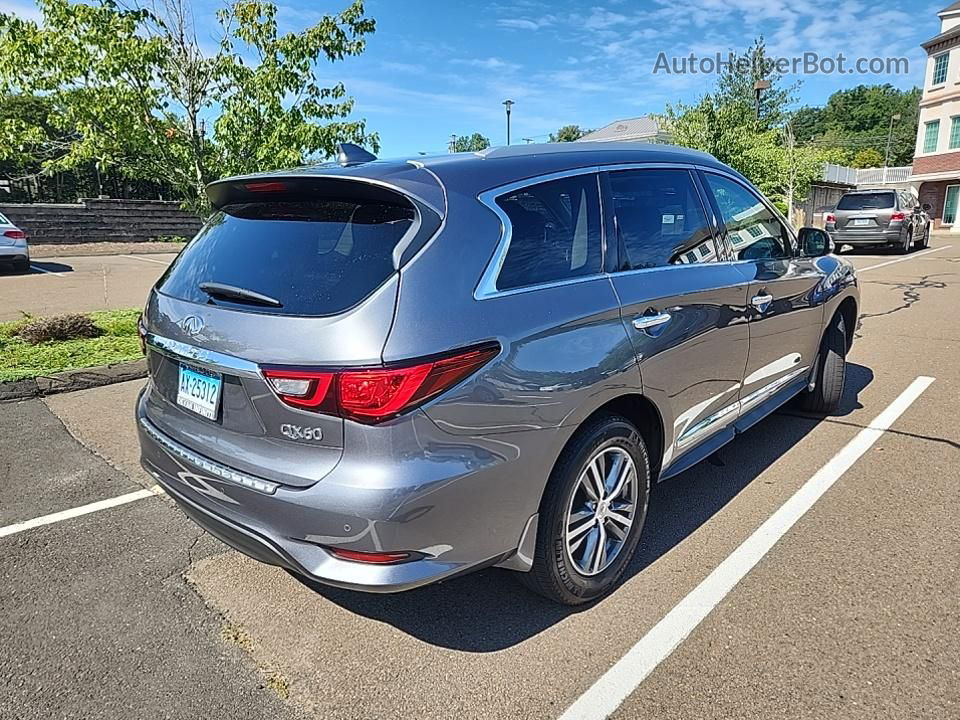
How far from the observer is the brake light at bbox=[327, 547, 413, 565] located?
2.16m

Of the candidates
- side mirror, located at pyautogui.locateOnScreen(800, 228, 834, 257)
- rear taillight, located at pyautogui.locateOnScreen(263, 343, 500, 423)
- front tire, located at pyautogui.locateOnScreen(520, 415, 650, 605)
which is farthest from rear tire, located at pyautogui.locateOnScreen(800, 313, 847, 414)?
rear taillight, located at pyautogui.locateOnScreen(263, 343, 500, 423)

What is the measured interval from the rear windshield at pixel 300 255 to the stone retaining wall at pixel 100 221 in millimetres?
19849

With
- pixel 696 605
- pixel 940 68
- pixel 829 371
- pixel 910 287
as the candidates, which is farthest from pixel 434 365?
pixel 940 68

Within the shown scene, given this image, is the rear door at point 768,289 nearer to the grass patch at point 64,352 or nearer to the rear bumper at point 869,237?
the grass patch at point 64,352

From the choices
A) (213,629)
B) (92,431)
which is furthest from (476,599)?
(92,431)

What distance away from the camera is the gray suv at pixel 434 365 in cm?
213

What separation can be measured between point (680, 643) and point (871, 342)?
6.52m

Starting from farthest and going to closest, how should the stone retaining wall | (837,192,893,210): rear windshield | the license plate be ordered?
the stone retaining wall
(837,192,893,210): rear windshield
the license plate

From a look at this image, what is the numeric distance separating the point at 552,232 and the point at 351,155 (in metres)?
1.00

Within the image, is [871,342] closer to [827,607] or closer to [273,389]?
[827,607]

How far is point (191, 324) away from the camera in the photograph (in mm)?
2527

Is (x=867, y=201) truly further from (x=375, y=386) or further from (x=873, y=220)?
(x=375, y=386)

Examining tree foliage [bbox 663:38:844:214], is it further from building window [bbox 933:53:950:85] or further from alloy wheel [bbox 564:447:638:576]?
alloy wheel [bbox 564:447:638:576]

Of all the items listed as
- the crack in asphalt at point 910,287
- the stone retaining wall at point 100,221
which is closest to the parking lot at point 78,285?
the stone retaining wall at point 100,221
